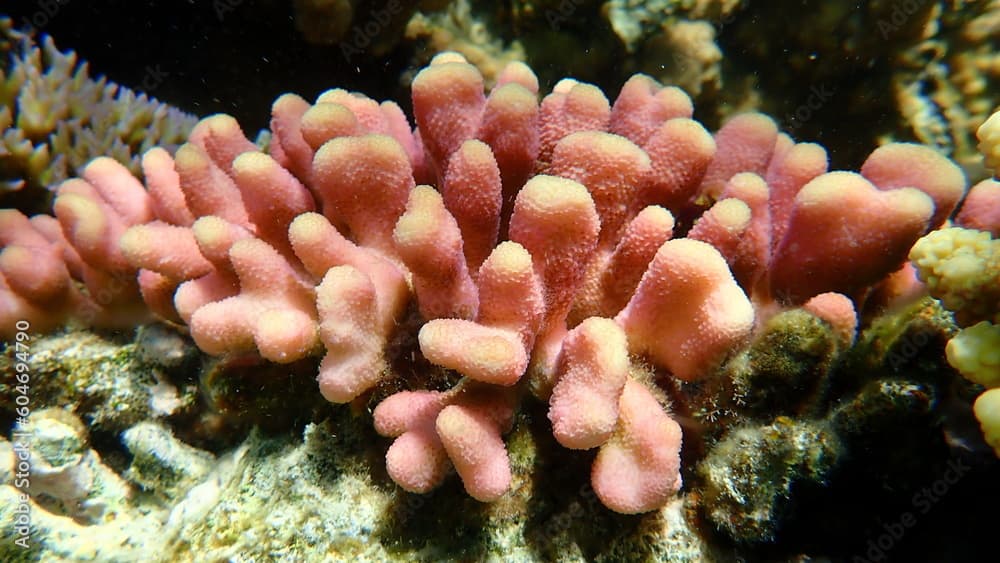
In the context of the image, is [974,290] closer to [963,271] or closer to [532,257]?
[963,271]

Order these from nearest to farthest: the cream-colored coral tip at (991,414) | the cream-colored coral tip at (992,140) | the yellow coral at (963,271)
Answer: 1. the cream-colored coral tip at (991,414)
2. the yellow coral at (963,271)
3. the cream-colored coral tip at (992,140)

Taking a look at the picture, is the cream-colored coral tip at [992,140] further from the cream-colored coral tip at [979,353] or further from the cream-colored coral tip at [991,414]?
the cream-colored coral tip at [991,414]

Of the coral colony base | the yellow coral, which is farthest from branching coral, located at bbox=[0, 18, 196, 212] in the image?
the yellow coral

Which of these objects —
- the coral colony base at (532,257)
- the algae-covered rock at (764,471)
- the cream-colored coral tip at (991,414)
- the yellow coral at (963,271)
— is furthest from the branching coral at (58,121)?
the cream-colored coral tip at (991,414)

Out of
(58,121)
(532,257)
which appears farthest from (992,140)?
(58,121)

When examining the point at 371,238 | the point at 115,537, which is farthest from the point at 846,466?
the point at 115,537

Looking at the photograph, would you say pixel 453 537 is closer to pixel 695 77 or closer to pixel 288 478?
pixel 288 478
